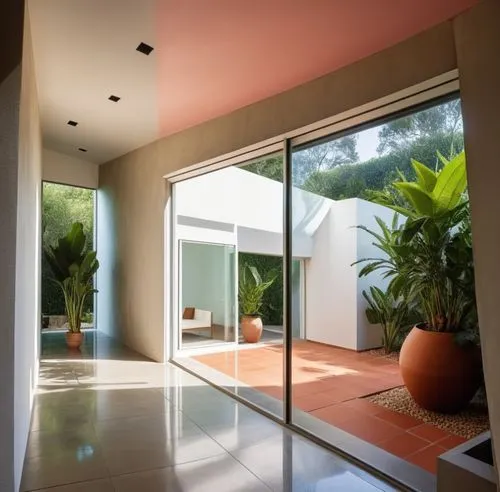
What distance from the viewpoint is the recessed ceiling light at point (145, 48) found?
350cm

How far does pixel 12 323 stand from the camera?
2.27m

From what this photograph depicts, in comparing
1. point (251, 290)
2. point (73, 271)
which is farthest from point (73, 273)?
point (251, 290)

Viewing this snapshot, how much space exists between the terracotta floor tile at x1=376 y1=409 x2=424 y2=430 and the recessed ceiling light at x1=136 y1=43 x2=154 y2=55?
396 cm

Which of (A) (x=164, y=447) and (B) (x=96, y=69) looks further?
(B) (x=96, y=69)

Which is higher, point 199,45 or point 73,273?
point 199,45

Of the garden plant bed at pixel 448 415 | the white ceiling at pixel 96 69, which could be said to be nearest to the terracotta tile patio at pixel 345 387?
the garden plant bed at pixel 448 415

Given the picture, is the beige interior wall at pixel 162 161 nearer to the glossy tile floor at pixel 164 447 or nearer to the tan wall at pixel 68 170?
the tan wall at pixel 68 170

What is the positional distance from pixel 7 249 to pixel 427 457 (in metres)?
3.21

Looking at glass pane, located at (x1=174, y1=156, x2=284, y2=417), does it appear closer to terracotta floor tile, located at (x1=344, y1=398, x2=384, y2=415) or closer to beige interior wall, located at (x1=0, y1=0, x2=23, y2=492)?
terracotta floor tile, located at (x1=344, y1=398, x2=384, y2=415)

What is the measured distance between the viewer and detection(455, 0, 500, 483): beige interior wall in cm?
210

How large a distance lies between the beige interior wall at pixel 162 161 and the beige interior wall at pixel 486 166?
398mm

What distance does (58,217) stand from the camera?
8094mm

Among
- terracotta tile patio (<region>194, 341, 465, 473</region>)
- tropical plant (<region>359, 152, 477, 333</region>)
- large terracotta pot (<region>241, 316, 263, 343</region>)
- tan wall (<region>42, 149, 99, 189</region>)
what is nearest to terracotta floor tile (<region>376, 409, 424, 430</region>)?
terracotta tile patio (<region>194, 341, 465, 473</region>)

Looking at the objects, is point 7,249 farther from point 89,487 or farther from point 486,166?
point 486,166
